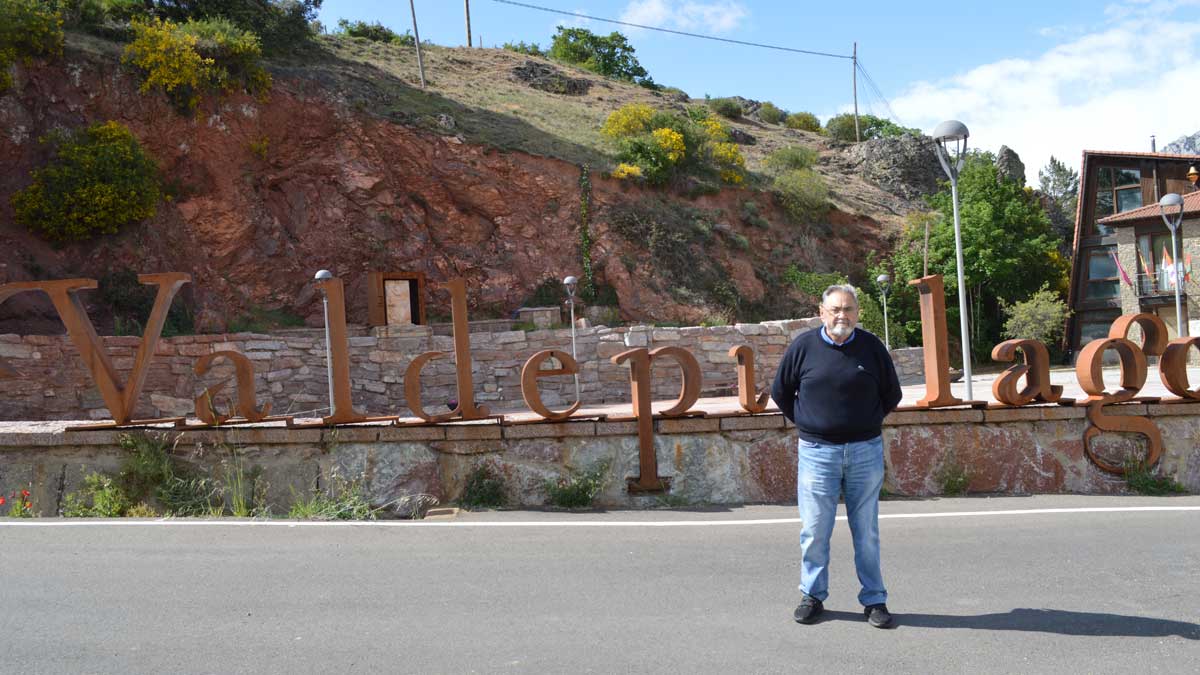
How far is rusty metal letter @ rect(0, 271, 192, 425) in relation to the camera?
7164mm

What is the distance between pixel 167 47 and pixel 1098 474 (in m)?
25.4

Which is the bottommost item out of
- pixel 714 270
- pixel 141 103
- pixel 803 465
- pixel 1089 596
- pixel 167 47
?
pixel 1089 596

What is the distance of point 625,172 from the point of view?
100 feet

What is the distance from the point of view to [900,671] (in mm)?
3420

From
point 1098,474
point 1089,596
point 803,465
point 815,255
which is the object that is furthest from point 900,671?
point 815,255

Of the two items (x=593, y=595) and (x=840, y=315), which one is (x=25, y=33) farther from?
(x=840, y=315)

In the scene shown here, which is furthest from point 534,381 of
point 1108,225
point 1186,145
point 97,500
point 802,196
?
point 1186,145

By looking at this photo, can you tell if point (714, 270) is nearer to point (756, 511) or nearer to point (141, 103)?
point (141, 103)

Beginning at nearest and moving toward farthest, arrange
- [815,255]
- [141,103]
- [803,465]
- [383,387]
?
1. [803,465]
2. [383,387]
3. [141,103]
4. [815,255]

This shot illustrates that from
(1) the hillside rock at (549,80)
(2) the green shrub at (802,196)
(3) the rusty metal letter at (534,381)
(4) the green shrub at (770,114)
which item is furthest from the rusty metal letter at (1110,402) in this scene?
(4) the green shrub at (770,114)

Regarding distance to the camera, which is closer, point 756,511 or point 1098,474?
point 756,511

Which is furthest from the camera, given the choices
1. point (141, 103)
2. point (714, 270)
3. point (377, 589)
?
point (714, 270)

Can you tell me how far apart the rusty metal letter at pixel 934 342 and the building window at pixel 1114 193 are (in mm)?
30538

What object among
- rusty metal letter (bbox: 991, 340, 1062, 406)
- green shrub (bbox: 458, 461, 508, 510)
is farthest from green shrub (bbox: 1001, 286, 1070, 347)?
green shrub (bbox: 458, 461, 508, 510)
